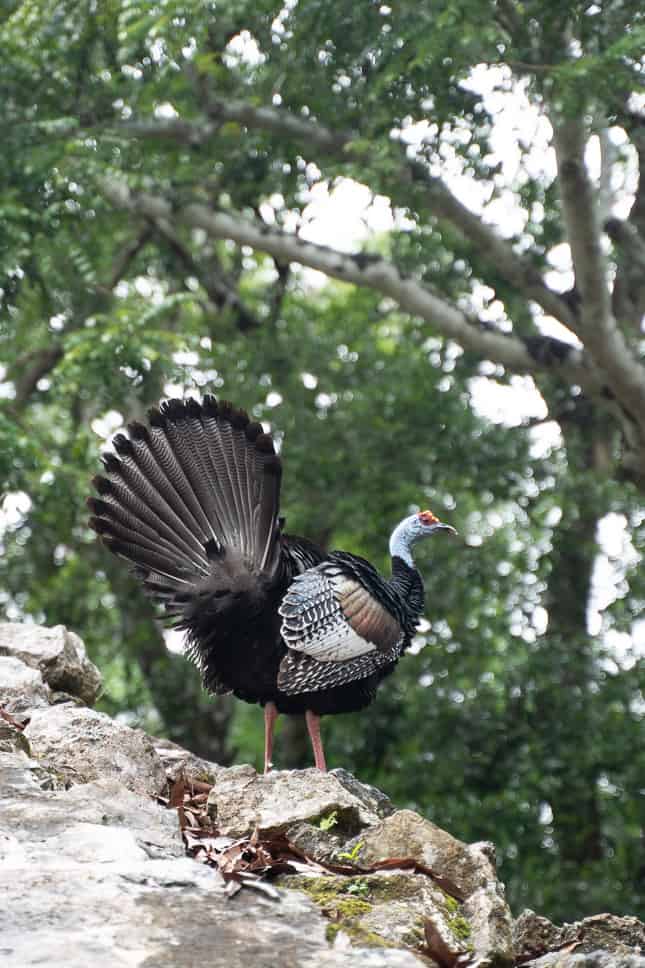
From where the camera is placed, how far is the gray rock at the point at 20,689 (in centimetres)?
539

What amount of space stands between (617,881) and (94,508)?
7901 mm

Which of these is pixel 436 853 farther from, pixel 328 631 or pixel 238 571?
pixel 238 571

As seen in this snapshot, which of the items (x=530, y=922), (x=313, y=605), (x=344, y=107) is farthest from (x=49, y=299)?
(x=530, y=922)

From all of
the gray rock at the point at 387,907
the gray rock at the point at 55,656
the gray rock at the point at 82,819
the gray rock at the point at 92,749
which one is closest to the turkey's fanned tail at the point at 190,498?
the gray rock at the point at 55,656

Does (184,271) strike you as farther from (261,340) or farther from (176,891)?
(176,891)

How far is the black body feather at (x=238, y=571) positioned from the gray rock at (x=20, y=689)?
0.65 metres

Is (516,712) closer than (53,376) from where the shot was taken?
No

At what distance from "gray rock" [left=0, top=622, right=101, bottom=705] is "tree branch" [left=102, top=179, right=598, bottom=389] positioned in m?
5.27

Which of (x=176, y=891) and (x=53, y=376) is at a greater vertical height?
(x=53, y=376)

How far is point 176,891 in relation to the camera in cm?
344

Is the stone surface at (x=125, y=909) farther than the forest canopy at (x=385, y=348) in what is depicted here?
No

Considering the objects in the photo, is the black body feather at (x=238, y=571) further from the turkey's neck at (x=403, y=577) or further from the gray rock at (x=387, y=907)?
the gray rock at (x=387, y=907)

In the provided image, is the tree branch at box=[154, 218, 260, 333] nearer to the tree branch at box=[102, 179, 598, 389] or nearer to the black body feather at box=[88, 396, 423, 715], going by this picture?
the tree branch at box=[102, 179, 598, 389]

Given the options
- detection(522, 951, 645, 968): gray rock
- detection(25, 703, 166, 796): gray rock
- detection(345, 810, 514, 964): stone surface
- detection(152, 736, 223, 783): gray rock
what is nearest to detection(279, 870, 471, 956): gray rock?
detection(345, 810, 514, 964): stone surface
